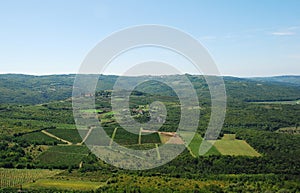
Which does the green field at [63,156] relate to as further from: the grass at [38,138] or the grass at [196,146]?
the grass at [196,146]

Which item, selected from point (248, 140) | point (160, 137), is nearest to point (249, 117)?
point (248, 140)

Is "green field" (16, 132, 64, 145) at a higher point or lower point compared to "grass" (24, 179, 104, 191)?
higher

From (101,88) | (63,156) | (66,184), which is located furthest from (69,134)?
(101,88)

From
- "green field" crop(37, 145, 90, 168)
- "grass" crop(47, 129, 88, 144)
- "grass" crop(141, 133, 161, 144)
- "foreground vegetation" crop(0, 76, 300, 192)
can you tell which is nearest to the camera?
"foreground vegetation" crop(0, 76, 300, 192)

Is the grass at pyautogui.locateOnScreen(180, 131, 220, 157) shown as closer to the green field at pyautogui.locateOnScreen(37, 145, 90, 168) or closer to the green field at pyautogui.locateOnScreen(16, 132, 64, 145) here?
the green field at pyautogui.locateOnScreen(37, 145, 90, 168)

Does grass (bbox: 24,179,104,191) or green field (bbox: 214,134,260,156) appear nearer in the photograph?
grass (bbox: 24,179,104,191)

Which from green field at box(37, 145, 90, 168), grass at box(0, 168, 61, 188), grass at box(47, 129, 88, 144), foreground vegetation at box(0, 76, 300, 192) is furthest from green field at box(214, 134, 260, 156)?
grass at box(0, 168, 61, 188)

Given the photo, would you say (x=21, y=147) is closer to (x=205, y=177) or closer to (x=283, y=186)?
(x=205, y=177)

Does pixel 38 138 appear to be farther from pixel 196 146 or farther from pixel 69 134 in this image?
pixel 196 146
